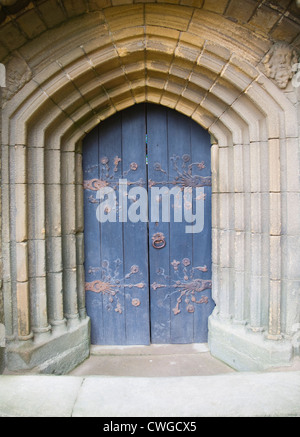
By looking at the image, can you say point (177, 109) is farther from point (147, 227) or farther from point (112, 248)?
point (112, 248)

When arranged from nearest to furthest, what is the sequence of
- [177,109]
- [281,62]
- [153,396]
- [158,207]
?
[153,396]
[281,62]
[177,109]
[158,207]

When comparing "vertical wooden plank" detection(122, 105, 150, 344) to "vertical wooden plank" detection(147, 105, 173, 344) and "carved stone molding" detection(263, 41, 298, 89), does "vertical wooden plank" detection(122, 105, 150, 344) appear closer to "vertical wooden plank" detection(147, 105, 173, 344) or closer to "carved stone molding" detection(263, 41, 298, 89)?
"vertical wooden plank" detection(147, 105, 173, 344)

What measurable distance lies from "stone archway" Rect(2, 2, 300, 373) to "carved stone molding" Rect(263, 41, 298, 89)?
0.06 meters

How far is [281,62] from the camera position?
2613mm

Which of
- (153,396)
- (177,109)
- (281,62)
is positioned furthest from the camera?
(177,109)

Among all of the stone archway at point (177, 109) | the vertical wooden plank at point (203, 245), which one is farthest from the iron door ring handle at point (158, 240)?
the stone archway at point (177, 109)

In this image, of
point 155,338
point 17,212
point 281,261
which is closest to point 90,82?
point 17,212

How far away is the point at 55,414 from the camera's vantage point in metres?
2.02

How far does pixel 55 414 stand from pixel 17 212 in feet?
4.71

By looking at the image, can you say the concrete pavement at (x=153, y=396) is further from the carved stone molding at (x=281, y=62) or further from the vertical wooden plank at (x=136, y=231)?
the carved stone molding at (x=281, y=62)

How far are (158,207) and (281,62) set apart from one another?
Result: 149 cm

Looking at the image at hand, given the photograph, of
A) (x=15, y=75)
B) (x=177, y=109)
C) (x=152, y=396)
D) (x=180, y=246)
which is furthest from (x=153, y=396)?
(x=15, y=75)

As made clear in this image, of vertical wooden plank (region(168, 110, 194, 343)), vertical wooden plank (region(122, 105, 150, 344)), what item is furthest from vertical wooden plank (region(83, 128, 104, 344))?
vertical wooden plank (region(168, 110, 194, 343))
